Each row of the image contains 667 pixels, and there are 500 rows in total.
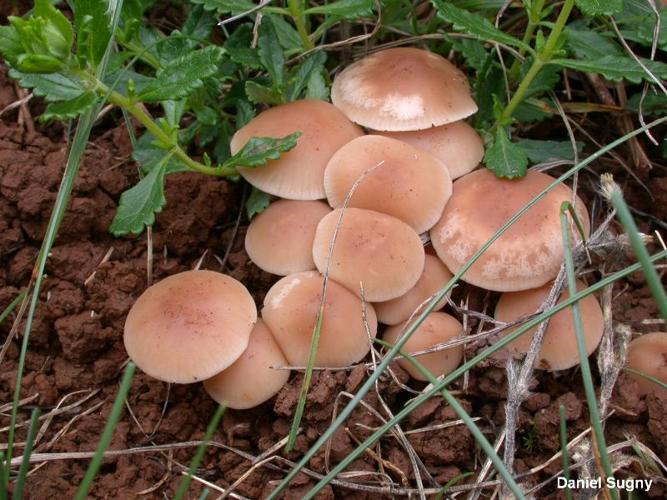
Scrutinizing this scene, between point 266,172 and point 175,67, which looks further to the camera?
point 266,172

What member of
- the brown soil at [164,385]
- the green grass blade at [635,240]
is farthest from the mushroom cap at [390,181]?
the green grass blade at [635,240]

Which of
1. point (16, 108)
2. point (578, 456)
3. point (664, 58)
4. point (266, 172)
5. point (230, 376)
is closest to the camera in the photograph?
point (578, 456)

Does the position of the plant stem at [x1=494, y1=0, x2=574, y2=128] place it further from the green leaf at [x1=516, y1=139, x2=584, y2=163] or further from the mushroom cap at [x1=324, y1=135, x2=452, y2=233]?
the mushroom cap at [x1=324, y1=135, x2=452, y2=233]

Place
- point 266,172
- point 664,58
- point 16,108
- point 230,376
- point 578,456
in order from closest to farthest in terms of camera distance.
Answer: point 578,456
point 230,376
point 266,172
point 16,108
point 664,58

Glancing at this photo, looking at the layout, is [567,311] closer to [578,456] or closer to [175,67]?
[578,456]

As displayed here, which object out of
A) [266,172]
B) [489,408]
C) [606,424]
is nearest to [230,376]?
[266,172]

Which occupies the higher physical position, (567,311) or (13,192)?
(13,192)

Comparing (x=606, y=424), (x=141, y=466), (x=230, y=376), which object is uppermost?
(x=230, y=376)
